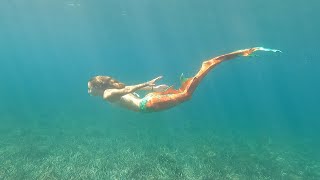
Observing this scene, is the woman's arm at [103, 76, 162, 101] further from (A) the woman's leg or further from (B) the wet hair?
(A) the woman's leg

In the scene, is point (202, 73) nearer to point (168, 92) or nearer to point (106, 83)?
point (168, 92)

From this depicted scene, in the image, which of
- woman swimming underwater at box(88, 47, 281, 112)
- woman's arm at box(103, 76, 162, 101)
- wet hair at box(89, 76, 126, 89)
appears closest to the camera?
woman swimming underwater at box(88, 47, 281, 112)

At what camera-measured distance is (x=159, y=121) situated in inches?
1159

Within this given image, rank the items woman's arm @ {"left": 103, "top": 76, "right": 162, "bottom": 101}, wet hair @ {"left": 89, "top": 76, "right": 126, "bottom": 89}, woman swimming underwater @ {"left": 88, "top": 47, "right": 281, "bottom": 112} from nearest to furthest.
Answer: woman swimming underwater @ {"left": 88, "top": 47, "right": 281, "bottom": 112} → woman's arm @ {"left": 103, "top": 76, "right": 162, "bottom": 101} → wet hair @ {"left": 89, "top": 76, "right": 126, "bottom": 89}

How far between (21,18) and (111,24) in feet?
60.2

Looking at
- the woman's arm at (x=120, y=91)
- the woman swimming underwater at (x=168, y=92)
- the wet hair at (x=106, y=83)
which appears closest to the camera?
the woman swimming underwater at (x=168, y=92)

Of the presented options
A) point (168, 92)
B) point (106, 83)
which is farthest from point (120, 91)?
point (168, 92)

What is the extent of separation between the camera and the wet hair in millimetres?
8703

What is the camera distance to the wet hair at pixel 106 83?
8703mm

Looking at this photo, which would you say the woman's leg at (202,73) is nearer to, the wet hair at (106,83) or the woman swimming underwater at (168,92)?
the woman swimming underwater at (168,92)

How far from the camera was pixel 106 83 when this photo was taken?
8.79 metres

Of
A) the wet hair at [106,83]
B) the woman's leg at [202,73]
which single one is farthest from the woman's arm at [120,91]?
the woman's leg at [202,73]

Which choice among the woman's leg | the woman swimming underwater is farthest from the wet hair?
the woman's leg

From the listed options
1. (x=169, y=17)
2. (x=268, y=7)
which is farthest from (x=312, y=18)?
(x=169, y=17)
